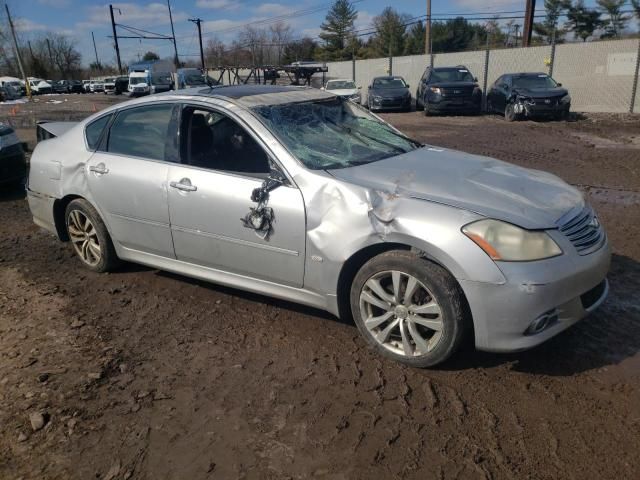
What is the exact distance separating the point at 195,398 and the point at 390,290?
4.17ft

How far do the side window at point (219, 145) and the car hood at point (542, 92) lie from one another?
14.7 m

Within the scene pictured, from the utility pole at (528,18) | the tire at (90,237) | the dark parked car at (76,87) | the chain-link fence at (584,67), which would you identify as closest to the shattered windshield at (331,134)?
the tire at (90,237)

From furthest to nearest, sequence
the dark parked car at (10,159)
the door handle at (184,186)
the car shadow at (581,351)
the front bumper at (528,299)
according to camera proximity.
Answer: the dark parked car at (10,159) → the door handle at (184,186) → the car shadow at (581,351) → the front bumper at (528,299)

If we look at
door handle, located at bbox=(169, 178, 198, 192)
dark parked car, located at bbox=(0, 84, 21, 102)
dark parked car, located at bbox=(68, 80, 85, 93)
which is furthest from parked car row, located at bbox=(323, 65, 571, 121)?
dark parked car, located at bbox=(68, 80, 85, 93)

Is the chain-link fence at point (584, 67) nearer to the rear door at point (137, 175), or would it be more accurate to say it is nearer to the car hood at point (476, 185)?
the car hood at point (476, 185)

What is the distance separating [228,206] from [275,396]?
1.32m

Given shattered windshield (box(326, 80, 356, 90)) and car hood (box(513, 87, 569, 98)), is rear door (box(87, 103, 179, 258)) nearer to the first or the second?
car hood (box(513, 87, 569, 98))

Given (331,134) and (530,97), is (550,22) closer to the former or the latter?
(530,97)

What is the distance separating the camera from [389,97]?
21.9m

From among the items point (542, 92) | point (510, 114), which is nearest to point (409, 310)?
point (542, 92)

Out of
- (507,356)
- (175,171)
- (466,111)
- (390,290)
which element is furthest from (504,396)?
(466,111)

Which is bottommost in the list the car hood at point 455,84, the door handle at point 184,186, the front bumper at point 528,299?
the car hood at point 455,84

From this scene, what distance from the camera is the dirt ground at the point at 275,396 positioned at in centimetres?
244

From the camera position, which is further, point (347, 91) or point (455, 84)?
point (347, 91)
